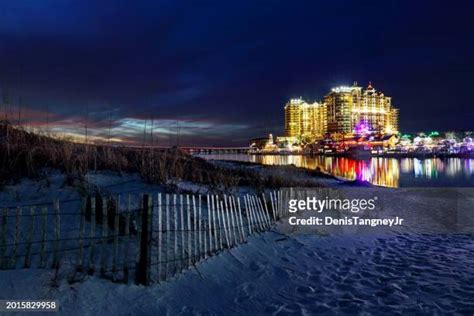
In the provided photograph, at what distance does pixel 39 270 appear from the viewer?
204 inches

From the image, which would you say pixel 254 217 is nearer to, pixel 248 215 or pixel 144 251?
pixel 248 215

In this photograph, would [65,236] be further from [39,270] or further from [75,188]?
[75,188]

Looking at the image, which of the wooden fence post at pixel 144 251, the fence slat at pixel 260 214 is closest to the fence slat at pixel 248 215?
the fence slat at pixel 260 214

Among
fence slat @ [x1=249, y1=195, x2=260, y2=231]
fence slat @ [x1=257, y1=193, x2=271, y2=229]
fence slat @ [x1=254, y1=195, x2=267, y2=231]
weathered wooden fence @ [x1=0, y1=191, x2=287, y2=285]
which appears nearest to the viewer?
weathered wooden fence @ [x1=0, y1=191, x2=287, y2=285]

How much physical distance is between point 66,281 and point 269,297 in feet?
10.6

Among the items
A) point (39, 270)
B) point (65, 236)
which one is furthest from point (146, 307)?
point (65, 236)

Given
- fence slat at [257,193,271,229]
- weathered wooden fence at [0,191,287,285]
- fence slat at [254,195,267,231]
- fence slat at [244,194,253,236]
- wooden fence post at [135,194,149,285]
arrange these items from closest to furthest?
weathered wooden fence at [0,191,287,285] → wooden fence post at [135,194,149,285] → fence slat at [244,194,253,236] → fence slat at [254,195,267,231] → fence slat at [257,193,271,229]

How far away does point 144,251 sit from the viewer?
18.5ft

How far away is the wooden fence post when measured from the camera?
18.4 feet

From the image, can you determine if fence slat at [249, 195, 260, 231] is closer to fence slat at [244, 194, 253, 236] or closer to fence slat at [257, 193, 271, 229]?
fence slat at [244, 194, 253, 236]

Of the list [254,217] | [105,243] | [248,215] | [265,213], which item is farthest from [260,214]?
[105,243]

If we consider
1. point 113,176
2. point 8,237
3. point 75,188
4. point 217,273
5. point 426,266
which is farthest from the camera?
point 113,176

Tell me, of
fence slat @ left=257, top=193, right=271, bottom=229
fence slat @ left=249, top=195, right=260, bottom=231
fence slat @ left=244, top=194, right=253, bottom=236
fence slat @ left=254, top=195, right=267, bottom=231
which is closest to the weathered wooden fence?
fence slat @ left=244, top=194, right=253, bottom=236

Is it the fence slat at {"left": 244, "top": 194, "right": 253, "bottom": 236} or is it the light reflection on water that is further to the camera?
the light reflection on water
